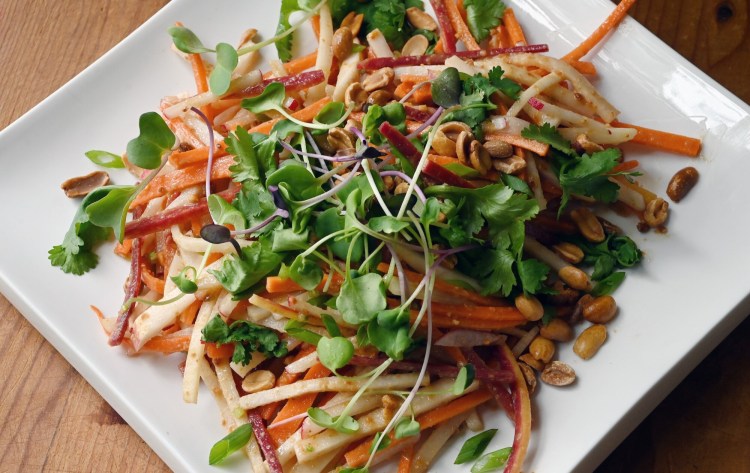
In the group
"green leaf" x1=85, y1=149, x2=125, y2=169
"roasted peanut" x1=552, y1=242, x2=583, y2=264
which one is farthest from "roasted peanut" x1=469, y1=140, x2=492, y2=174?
"green leaf" x1=85, y1=149, x2=125, y2=169

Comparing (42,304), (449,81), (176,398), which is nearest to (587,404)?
(449,81)

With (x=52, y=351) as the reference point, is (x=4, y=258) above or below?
above

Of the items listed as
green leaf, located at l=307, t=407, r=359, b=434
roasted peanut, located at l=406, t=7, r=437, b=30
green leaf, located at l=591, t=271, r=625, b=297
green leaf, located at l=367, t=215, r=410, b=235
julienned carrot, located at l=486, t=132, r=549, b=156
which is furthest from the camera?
roasted peanut, located at l=406, t=7, r=437, b=30

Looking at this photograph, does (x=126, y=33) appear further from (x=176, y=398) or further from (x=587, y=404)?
(x=587, y=404)

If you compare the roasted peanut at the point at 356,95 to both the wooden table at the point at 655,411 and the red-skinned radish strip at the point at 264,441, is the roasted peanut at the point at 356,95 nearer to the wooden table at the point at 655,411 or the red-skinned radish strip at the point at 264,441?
the red-skinned radish strip at the point at 264,441

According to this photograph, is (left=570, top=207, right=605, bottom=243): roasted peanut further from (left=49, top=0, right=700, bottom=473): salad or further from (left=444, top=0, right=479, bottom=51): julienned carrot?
(left=444, top=0, right=479, bottom=51): julienned carrot

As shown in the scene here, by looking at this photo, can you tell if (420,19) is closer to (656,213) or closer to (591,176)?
(591,176)

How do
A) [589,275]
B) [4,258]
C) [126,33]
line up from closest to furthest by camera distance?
1. [589,275]
2. [4,258]
3. [126,33]
